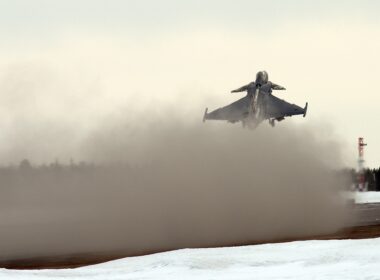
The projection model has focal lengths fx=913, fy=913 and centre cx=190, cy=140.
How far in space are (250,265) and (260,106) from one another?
205 ft

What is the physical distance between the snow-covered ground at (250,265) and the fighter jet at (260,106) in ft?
183

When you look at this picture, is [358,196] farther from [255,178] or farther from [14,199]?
[255,178]

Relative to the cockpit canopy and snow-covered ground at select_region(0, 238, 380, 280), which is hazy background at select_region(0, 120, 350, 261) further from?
the cockpit canopy

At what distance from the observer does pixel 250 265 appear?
2578cm

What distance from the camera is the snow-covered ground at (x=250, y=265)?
23.3 meters

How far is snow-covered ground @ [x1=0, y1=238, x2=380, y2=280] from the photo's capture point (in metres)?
23.3

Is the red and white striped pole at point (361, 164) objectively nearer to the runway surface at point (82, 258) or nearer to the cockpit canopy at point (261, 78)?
the cockpit canopy at point (261, 78)

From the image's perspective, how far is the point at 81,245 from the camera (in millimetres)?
39594

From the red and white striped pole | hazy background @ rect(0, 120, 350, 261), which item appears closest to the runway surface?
hazy background @ rect(0, 120, 350, 261)

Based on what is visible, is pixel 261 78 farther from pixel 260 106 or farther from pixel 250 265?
pixel 250 265

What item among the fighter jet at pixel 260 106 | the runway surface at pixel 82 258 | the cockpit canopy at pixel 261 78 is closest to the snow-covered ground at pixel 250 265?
the runway surface at pixel 82 258

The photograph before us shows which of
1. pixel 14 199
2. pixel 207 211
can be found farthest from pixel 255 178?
pixel 14 199

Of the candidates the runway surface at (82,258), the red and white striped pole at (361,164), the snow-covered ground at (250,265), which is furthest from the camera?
the red and white striped pole at (361,164)

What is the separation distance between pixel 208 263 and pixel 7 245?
59.8ft
